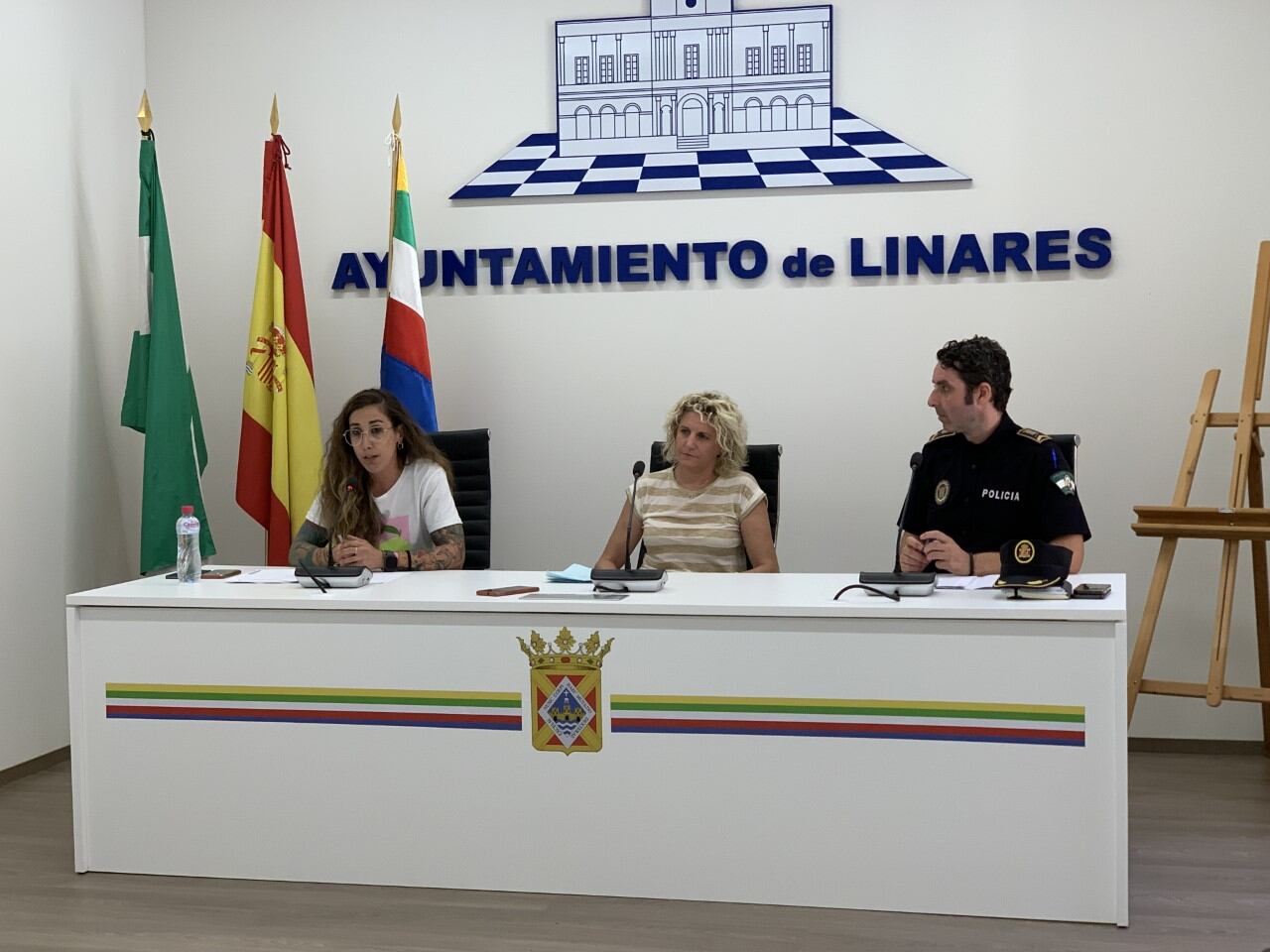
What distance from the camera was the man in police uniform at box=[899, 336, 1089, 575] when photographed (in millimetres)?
3119

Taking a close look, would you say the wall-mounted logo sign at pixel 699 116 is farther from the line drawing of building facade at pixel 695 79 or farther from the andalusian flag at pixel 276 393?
the andalusian flag at pixel 276 393

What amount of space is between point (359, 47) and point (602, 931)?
314cm

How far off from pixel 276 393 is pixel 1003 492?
7.65ft

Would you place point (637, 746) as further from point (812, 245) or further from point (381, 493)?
point (812, 245)

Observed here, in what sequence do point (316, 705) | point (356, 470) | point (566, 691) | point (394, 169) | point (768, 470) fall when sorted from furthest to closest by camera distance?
point (394, 169)
point (768, 470)
point (356, 470)
point (316, 705)
point (566, 691)

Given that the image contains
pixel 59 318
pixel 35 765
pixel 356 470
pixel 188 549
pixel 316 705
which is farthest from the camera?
pixel 59 318

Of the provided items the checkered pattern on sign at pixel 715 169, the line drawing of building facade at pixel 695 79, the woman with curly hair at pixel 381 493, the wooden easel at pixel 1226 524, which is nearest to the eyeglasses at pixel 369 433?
the woman with curly hair at pixel 381 493

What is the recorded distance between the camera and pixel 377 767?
8.99ft

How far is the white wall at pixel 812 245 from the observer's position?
397cm

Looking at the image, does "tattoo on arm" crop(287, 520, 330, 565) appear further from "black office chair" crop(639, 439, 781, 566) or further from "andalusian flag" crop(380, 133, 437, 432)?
"black office chair" crop(639, 439, 781, 566)

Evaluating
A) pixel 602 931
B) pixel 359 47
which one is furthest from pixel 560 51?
pixel 602 931

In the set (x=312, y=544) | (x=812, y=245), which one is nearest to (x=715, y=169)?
(x=812, y=245)

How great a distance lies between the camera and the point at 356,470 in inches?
136

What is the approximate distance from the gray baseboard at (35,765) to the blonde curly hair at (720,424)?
207 centimetres
